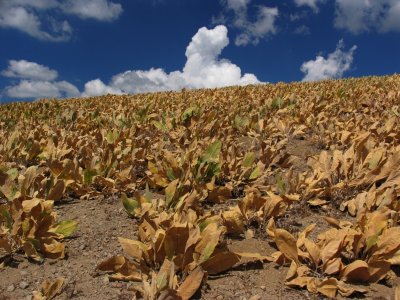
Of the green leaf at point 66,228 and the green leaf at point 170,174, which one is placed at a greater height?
the green leaf at point 170,174

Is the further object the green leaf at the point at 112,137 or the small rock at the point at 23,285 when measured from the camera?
the green leaf at the point at 112,137

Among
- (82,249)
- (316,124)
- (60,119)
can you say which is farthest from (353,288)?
(60,119)

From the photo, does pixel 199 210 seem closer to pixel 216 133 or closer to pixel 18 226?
pixel 18 226

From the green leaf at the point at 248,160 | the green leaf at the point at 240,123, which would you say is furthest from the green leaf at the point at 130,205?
the green leaf at the point at 240,123

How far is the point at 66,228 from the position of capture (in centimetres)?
350

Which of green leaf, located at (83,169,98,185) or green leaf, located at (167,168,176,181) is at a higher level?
green leaf, located at (167,168,176,181)

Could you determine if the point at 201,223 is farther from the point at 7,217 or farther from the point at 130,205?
the point at 7,217

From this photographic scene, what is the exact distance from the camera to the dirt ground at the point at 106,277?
2775 millimetres

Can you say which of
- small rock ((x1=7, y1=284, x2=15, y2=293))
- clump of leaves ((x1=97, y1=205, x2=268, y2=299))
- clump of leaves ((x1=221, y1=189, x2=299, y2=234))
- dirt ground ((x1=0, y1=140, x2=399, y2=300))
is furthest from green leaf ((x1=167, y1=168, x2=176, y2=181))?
small rock ((x1=7, y1=284, x2=15, y2=293))

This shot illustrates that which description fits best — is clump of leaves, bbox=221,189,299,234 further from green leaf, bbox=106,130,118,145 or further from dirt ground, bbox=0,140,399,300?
green leaf, bbox=106,130,118,145

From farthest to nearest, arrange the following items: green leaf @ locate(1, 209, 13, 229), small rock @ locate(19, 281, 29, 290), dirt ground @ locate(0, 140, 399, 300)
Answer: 1. green leaf @ locate(1, 209, 13, 229)
2. small rock @ locate(19, 281, 29, 290)
3. dirt ground @ locate(0, 140, 399, 300)

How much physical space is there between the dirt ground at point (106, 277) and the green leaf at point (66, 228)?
0.25ft

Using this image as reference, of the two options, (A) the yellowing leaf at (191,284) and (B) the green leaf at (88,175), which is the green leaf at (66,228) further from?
(A) the yellowing leaf at (191,284)

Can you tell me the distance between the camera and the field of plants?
2844 millimetres
